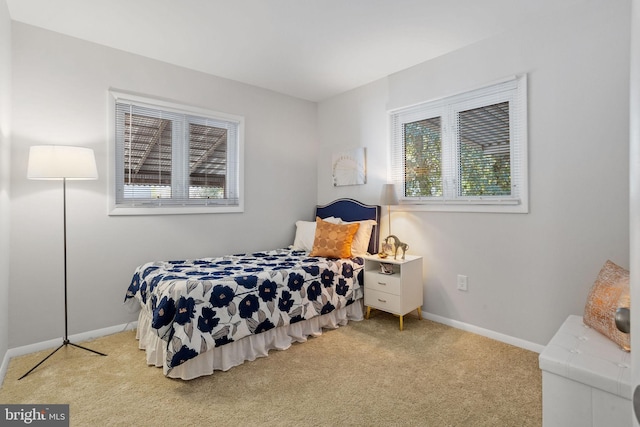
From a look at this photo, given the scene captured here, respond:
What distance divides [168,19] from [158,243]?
1.96 m

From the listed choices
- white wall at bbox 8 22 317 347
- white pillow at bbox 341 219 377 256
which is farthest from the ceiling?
white pillow at bbox 341 219 377 256

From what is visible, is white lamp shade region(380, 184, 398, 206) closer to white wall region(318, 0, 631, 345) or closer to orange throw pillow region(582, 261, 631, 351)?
white wall region(318, 0, 631, 345)

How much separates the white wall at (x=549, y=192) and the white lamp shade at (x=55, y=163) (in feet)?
9.80

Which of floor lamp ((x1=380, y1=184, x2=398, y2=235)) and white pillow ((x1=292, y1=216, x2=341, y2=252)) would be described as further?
white pillow ((x1=292, y1=216, x2=341, y2=252))

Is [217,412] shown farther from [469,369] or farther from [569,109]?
[569,109]

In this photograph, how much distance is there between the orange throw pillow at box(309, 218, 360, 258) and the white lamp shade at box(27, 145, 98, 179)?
209cm

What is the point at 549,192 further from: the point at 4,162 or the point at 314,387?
the point at 4,162

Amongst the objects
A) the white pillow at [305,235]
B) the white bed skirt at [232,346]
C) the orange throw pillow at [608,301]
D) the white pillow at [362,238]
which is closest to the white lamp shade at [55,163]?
the white bed skirt at [232,346]

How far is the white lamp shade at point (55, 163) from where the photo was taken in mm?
2357

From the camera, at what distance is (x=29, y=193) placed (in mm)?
2645

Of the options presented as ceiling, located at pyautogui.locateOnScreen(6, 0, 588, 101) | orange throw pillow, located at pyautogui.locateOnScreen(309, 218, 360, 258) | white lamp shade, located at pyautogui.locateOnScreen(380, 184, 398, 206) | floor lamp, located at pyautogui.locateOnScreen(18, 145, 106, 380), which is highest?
ceiling, located at pyautogui.locateOnScreen(6, 0, 588, 101)

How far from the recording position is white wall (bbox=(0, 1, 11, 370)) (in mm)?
2271

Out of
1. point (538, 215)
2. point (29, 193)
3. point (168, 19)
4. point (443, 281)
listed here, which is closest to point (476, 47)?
point (538, 215)

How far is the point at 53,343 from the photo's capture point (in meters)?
2.73
